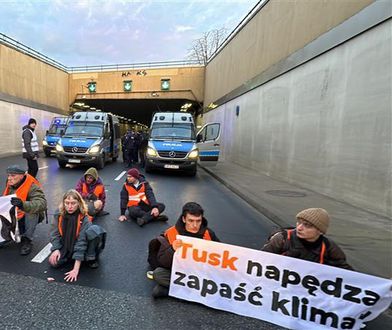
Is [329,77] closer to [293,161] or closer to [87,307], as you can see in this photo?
[293,161]

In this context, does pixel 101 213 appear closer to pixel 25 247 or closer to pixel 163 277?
pixel 25 247

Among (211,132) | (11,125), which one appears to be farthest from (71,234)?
(11,125)

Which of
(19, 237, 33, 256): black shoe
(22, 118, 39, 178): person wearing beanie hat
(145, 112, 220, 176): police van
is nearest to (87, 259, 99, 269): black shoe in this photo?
(19, 237, 33, 256): black shoe

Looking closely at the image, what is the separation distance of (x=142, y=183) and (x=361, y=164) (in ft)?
16.6

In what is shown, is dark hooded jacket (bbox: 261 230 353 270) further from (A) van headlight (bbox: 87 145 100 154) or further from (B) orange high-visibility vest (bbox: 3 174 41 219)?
(A) van headlight (bbox: 87 145 100 154)

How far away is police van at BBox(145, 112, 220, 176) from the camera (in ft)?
40.2

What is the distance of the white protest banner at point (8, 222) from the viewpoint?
4211mm

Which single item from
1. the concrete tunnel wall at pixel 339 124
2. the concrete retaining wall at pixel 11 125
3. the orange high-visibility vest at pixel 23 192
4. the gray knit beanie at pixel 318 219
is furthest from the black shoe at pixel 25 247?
the concrete retaining wall at pixel 11 125

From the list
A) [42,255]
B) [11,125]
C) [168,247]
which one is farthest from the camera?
[11,125]

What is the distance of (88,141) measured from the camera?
44.0 feet

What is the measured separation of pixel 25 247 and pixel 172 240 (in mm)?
2249

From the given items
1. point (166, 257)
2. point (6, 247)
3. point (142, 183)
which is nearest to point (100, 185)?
point (142, 183)

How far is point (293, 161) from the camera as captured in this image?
1089 centimetres

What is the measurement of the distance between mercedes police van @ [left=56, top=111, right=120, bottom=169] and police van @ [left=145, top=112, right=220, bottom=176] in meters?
2.33
